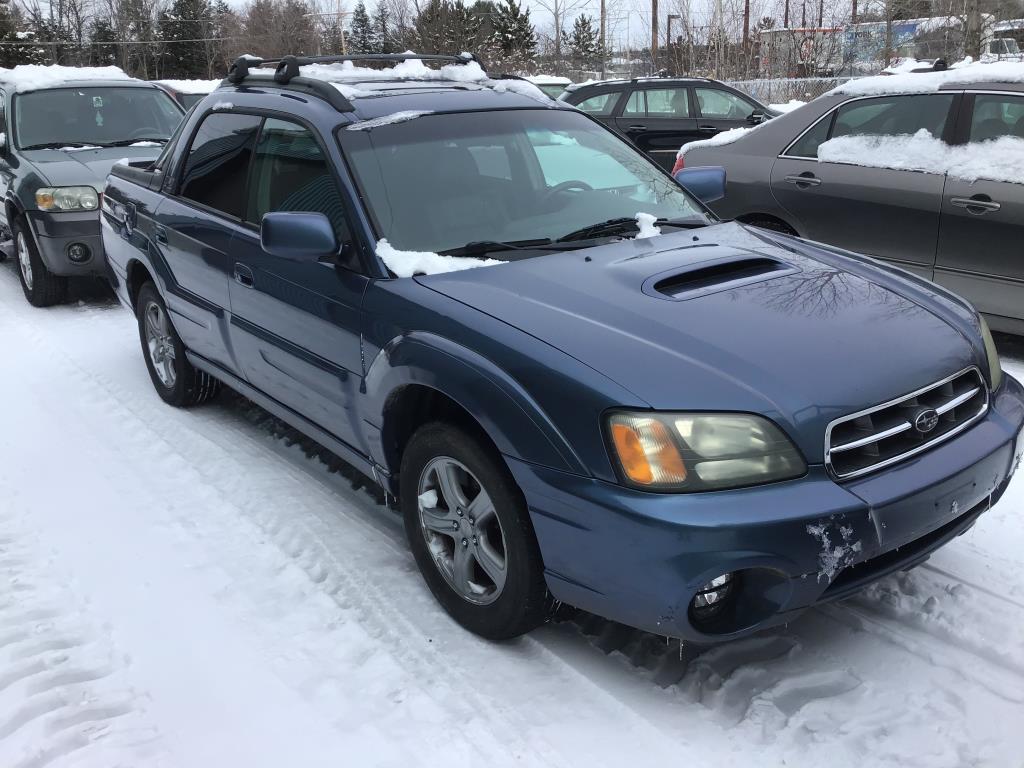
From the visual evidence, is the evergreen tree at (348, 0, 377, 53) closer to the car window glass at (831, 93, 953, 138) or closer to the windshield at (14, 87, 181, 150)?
the windshield at (14, 87, 181, 150)

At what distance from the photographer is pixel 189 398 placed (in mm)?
5094

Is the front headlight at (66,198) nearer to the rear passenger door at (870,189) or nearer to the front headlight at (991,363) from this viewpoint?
the rear passenger door at (870,189)

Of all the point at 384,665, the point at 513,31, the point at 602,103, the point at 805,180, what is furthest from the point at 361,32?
the point at 384,665

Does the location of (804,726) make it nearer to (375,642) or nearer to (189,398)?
(375,642)

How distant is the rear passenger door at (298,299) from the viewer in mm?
3279

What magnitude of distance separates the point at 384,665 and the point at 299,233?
1.46m

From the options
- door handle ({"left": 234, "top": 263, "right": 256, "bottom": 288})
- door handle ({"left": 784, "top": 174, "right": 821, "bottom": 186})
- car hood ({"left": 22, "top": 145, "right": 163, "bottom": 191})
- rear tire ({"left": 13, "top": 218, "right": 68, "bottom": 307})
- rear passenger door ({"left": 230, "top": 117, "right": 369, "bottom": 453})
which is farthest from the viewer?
rear tire ({"left": 13, "top": 218, "right": 68, "bottom": 307})

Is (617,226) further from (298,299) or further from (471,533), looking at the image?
(471,533)

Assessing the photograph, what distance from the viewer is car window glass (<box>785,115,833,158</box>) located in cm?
609

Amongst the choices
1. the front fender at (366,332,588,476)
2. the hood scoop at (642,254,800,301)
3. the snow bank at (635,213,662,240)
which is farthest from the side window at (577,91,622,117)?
the front fender at (366,332,588,476)

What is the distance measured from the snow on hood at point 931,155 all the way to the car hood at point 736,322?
2479 millimetres

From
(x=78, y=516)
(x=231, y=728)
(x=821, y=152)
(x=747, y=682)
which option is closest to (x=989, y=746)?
(x=747, y=682)

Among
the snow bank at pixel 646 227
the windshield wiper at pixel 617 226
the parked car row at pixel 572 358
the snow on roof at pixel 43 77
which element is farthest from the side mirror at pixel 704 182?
the snow on roof at pixel 43 77

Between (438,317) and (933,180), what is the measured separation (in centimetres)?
389
